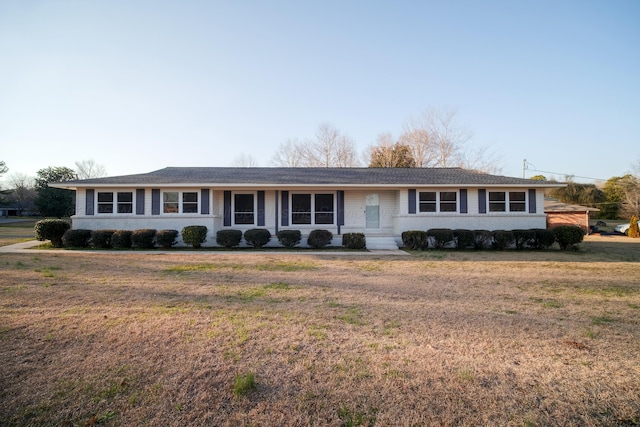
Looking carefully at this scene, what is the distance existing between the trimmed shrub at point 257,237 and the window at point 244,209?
1.79 meters

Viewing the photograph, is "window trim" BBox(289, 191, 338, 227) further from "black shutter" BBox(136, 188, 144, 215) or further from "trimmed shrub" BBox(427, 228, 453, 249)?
"black shutter" BBox(136, 188, 144, 215)

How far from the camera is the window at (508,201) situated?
53.3 feet

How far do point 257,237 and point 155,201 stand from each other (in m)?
5.31

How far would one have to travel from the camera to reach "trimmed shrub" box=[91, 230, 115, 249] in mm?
14770

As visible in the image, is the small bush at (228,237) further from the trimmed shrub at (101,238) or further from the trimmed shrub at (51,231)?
the trimmed shrub at (51,231)

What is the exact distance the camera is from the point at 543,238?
14.8 metres

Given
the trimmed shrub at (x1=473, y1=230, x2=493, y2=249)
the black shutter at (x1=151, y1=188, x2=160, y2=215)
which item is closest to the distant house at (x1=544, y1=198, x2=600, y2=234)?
the trimmed shrub at (x1=473, y1=230, x2=493, y2=249)

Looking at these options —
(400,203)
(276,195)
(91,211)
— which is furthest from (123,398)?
(91,211)

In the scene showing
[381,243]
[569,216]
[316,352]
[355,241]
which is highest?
[569,216]

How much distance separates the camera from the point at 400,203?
53.7 feet

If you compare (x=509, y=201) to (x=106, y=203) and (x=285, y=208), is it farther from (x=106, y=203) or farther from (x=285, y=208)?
(x=106, y=203)

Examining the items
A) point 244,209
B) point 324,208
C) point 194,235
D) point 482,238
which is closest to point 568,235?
point 482,238

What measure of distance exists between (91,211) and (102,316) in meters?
13.3

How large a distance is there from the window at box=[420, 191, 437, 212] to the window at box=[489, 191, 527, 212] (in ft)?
9.02
